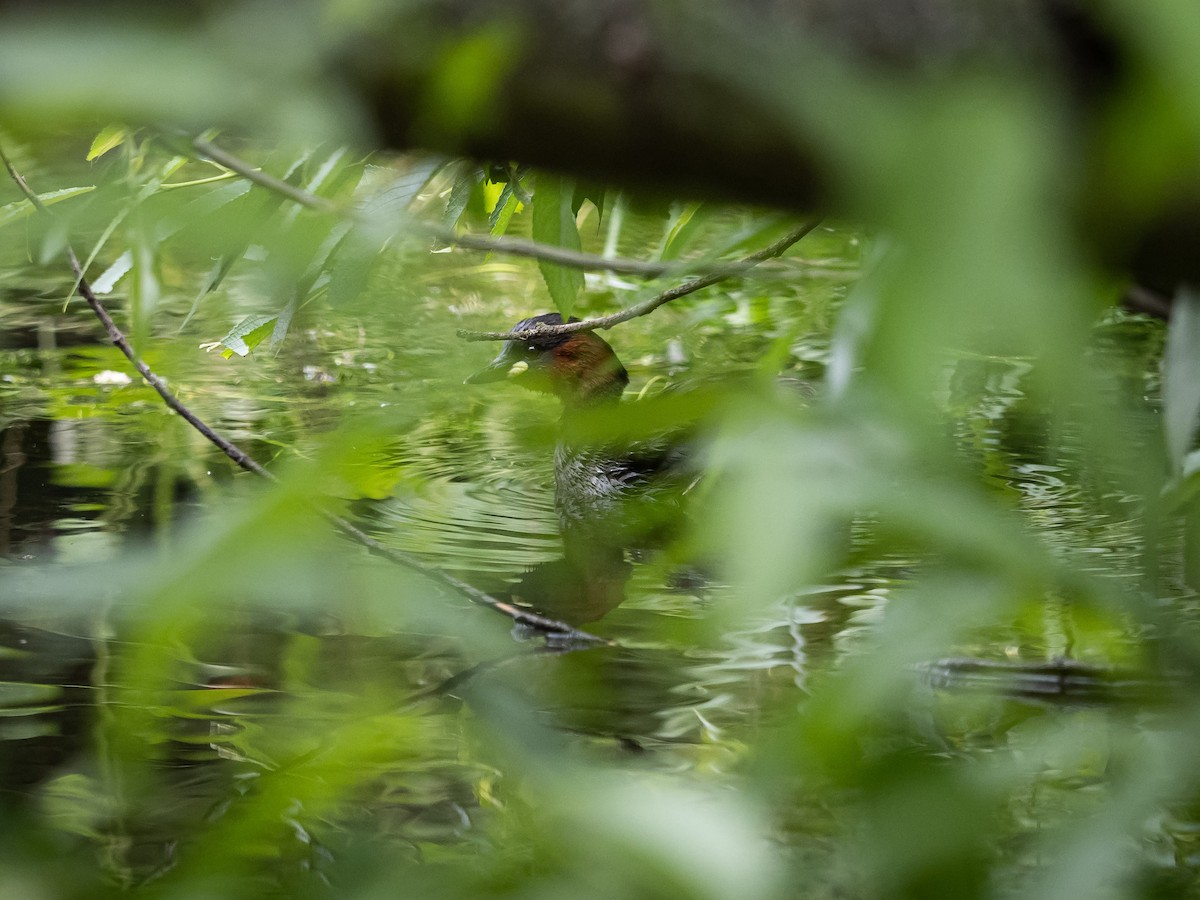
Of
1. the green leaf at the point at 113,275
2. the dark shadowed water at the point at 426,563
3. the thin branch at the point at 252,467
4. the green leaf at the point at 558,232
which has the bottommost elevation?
the dark shadowed water at the point at 426,563

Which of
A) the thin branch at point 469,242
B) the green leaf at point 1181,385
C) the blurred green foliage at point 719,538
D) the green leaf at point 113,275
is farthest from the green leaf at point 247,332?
the green leaf at point 1181,385

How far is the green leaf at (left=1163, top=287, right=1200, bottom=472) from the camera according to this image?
707 millimetres

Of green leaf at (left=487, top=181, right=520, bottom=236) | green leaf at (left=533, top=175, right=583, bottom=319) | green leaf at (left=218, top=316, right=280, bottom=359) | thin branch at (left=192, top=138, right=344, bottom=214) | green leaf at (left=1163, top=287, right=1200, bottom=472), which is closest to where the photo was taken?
thin branch at (left=192, top=138, right=344, bottom=214)

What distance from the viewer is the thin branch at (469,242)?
1.80 feet

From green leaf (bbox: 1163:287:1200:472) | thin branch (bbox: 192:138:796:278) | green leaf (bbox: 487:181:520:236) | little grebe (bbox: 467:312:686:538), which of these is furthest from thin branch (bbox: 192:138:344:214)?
little grebe (bbox: 467:312:686:538)

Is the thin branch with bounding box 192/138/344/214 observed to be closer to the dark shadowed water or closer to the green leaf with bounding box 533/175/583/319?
the dark shadowed water

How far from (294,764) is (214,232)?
0.29 meters

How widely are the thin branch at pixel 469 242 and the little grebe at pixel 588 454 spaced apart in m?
0.90

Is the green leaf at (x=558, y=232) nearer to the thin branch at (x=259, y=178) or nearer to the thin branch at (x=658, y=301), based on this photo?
the thin branch at (x=658, y=301)

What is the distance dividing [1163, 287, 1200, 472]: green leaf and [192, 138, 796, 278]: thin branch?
0.26 metres

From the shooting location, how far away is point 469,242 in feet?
2.22

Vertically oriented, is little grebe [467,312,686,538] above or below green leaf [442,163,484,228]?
below

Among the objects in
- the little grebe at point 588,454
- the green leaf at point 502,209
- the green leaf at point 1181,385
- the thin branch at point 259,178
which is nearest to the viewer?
the thin branch at point 259,178

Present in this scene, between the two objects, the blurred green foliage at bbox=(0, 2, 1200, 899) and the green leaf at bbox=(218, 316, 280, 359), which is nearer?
the blurred green foliage at bbox=(0, 2, 1200, 899)
